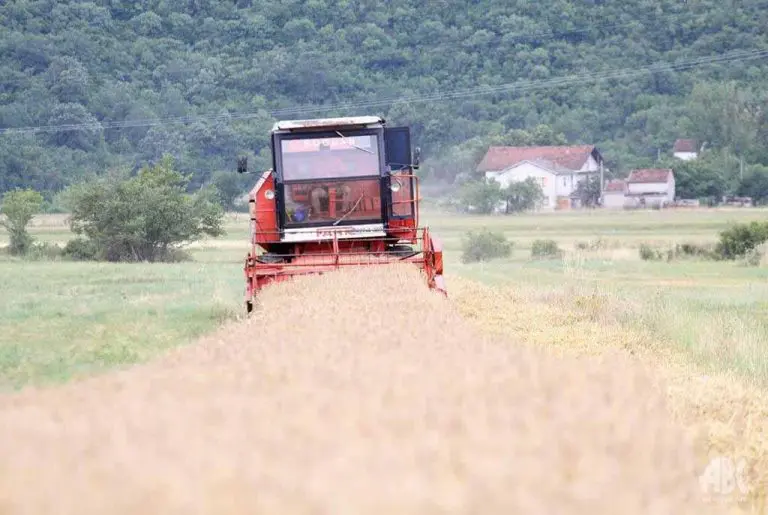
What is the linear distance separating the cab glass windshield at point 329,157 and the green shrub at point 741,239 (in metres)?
25.8

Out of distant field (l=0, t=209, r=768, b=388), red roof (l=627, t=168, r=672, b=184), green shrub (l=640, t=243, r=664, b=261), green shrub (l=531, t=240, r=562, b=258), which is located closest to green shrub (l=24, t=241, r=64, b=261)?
distant field (l=0, t=209, r=768, b=388)

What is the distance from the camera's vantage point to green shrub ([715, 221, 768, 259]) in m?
41.7

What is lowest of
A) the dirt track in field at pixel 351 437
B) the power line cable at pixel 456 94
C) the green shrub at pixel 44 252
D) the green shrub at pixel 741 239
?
the green shrub at pixel 741 239

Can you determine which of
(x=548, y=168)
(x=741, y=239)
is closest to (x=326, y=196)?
(x=741, y=239)

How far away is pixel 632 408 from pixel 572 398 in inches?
9.4

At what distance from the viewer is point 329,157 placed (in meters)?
18.6

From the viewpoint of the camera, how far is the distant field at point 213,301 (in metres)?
14.0

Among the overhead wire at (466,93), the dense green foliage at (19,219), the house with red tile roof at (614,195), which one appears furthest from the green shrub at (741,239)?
the overhead wire at (466,93)

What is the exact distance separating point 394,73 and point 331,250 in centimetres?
7515

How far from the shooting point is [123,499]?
10.2 ft

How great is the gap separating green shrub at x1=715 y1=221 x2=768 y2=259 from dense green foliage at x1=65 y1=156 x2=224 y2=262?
16950 millimetres

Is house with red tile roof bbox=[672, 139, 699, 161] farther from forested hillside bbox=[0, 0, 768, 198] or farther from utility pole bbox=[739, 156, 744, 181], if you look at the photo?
utility pole bbox=[739, 156, 744, 181]

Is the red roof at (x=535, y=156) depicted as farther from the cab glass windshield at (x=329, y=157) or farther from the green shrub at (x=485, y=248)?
the cab glass windshield at (x=329, y=157)

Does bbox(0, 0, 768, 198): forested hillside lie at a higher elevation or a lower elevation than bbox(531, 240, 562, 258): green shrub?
higher
